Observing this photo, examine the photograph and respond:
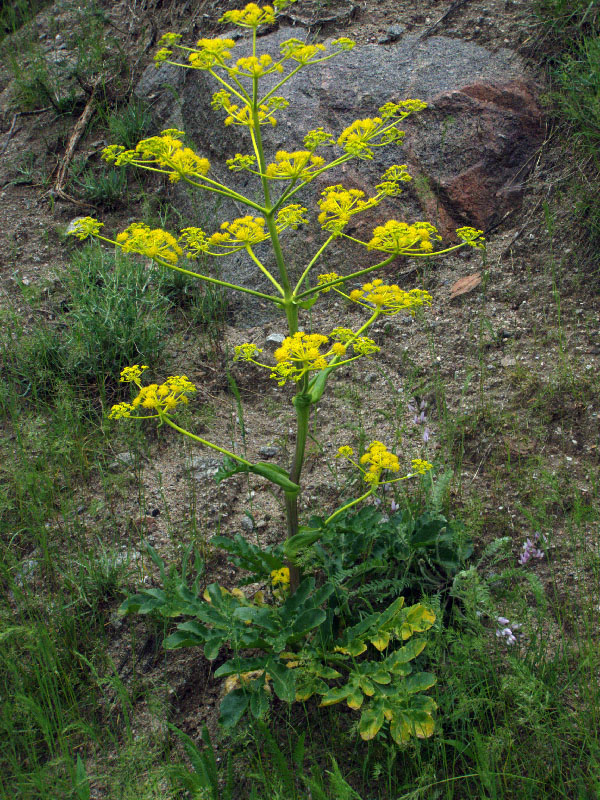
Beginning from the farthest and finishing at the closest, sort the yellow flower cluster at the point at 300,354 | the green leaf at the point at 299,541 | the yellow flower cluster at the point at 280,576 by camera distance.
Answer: the yellow flower cluster at the point at 280,576 < the green leaf at the point at 299,541 < the yellow flower cluster at the point at 300,354

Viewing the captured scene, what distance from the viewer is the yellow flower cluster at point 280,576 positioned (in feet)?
7.18

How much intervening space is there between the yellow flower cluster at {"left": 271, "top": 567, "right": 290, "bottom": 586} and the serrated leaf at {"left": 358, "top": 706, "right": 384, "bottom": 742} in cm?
48

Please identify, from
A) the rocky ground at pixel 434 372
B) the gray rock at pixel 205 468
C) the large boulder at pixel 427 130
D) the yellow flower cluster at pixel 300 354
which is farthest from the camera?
the large boulder at pixel 427 130

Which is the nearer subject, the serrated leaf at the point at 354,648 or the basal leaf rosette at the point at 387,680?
the basal leaf rosette at the point at 387,680

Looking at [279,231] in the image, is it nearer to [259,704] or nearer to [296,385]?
[296,385]

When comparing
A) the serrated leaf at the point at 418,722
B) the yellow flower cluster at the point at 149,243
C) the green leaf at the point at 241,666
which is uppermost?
the yellow flower cluster at the point at 149,243

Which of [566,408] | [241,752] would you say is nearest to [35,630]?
[241,752]

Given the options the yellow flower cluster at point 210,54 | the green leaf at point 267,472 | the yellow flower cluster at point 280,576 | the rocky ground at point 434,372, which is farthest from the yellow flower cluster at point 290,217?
the yellow flower cluster at point 280,576

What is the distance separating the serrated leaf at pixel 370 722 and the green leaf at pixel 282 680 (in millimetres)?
202

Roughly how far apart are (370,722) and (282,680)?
0.88ft

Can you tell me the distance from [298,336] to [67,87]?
4.29 metres

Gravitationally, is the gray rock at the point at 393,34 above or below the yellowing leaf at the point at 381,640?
above

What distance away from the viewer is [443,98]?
386cm

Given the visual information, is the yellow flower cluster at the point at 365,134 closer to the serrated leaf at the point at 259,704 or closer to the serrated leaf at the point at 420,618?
the serrated leaf at the point at 420,618
